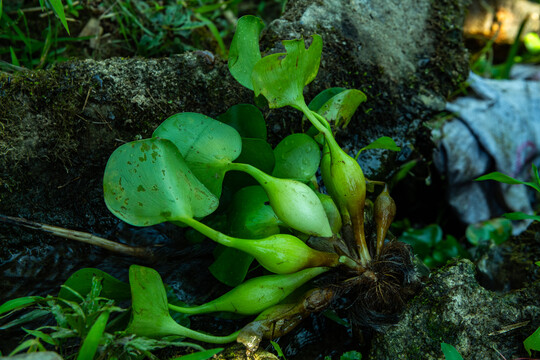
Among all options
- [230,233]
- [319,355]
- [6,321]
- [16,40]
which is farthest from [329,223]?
[16,40]

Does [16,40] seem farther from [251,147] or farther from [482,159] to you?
[482,159]

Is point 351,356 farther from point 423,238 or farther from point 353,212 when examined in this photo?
point 423,238

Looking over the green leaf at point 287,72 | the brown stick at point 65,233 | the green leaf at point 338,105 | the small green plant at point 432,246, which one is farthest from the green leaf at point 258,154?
the small green plant at point 432,246

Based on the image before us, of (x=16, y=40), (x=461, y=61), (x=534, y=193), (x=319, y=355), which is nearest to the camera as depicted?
(x=319, y=355)

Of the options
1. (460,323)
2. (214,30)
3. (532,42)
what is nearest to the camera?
(460,323)

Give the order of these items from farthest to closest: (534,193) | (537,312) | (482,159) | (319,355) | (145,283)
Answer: (534,193), (482,159), (319,355), (537,312), (145,283)

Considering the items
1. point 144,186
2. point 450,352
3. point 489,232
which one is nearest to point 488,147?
point 489,232

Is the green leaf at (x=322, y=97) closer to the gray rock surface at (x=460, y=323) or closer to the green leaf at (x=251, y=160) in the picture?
the green leaf at (x=251, y=160)
